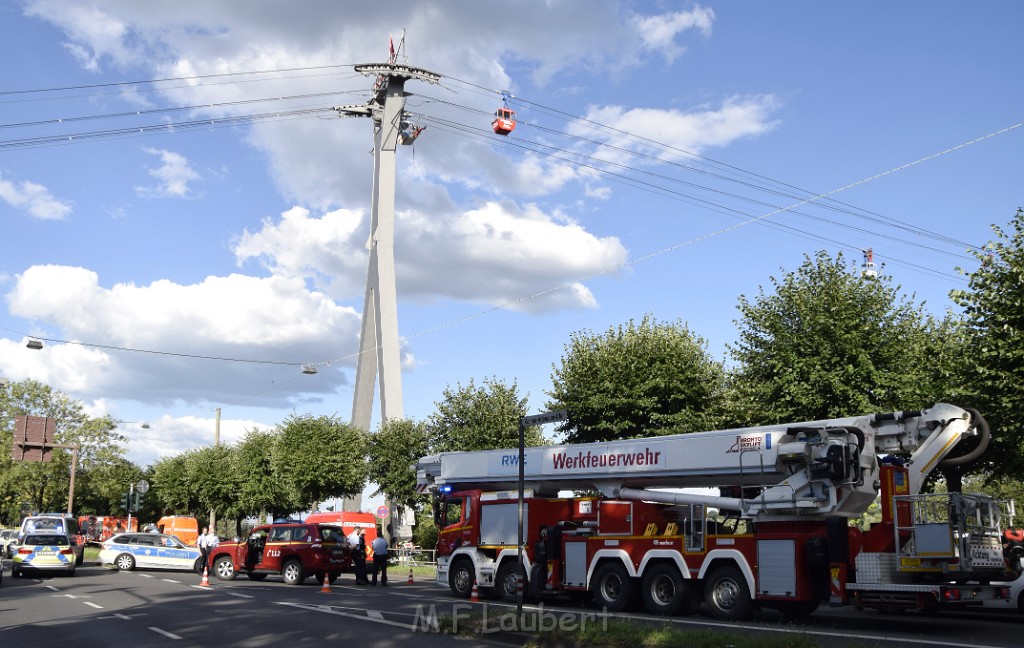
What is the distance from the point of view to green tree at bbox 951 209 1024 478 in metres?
20.3

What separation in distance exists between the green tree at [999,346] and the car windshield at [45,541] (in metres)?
27.7

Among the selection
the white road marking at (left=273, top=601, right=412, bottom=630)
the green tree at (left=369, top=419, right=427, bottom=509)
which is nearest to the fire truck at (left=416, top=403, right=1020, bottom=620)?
the white road marking at (left=273, top=601, right=412, bottom=630)

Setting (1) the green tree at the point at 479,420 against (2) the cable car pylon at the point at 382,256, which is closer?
(1) the green tree at the point at 479,420

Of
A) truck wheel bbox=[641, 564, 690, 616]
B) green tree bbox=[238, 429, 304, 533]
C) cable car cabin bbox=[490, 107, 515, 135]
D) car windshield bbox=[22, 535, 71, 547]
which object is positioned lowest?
truck wheel bbox=[641, 564, 690, 616]

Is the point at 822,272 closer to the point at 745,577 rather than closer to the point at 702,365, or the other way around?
the point at 702,365

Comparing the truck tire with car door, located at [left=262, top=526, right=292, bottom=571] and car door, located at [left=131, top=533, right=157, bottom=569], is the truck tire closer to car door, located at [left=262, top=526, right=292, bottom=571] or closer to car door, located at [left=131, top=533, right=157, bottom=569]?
car door, located at [left=262, top=526, right=292, bottom=571]

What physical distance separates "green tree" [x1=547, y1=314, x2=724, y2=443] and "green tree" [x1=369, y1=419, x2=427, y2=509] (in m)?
16.7

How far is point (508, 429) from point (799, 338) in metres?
21.3

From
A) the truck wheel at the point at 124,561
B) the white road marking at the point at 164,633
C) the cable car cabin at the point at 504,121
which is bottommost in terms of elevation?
the truck wheel at the point at 124,561

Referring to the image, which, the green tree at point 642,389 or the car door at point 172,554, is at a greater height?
the green tree at point 642,389

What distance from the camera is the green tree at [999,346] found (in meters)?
20.3

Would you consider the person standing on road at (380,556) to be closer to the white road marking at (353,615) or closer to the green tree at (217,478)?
the white road marking at (353,615)

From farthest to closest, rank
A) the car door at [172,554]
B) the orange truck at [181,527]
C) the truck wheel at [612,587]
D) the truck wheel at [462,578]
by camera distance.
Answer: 1. the orange truck at [181,527]
2. the car door at [172,554]
3. the truck wheel at [462,578]
4. the truck wheel at [612,587]

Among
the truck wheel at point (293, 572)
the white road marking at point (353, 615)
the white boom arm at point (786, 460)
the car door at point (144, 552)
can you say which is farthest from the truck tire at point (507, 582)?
the car door at point (144, 552)
